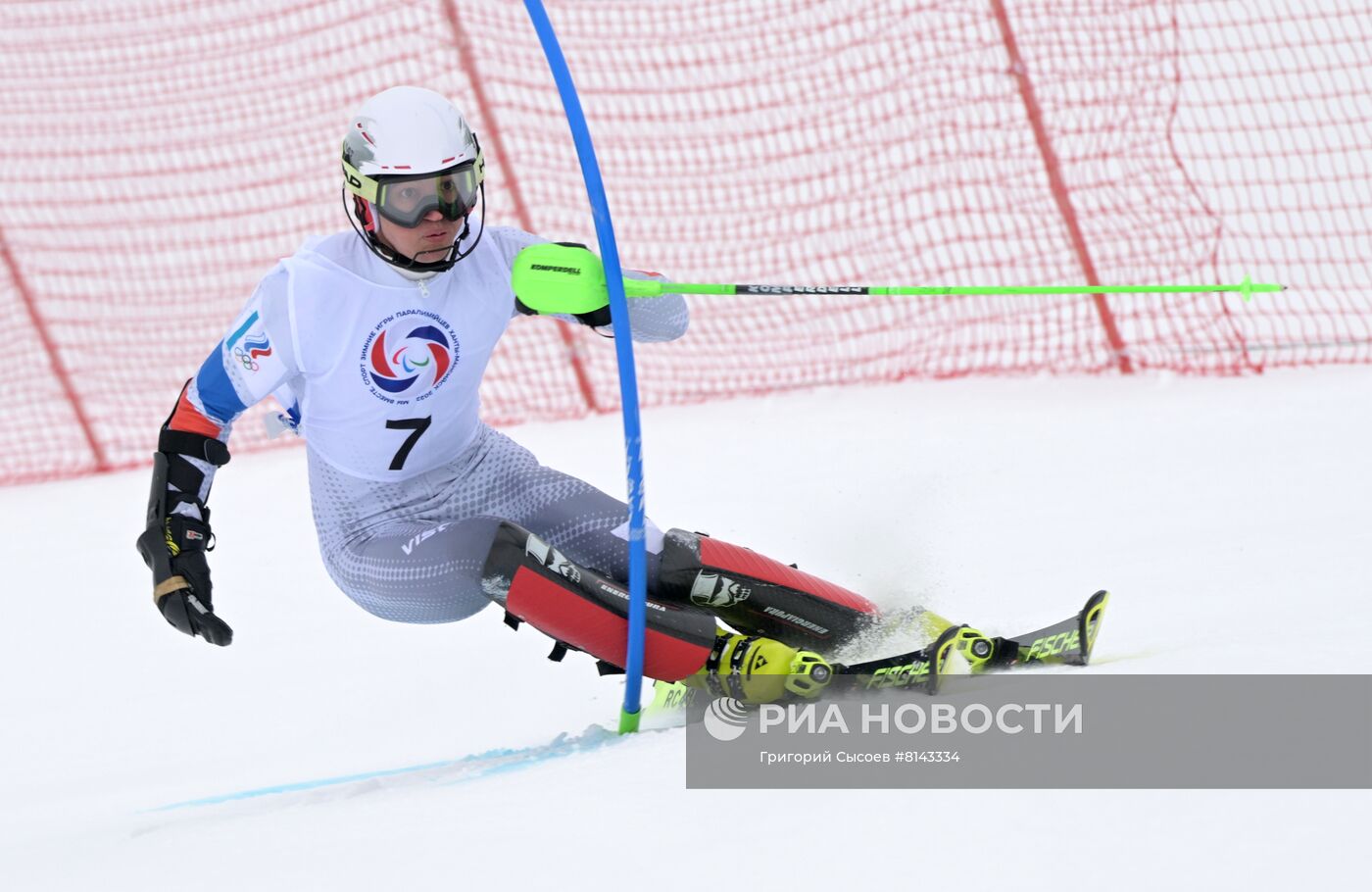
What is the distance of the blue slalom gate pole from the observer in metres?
3.20

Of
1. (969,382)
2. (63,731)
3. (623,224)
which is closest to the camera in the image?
(63,731)

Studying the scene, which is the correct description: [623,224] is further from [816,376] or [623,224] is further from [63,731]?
[63,731]

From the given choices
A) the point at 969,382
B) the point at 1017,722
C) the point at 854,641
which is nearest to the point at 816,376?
the point at 969,382

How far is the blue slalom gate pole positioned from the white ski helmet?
36cm

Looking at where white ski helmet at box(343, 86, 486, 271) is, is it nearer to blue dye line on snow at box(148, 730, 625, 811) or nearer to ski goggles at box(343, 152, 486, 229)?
ski goggles at box(343, 152, 486, 229)

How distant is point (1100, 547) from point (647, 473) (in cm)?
240

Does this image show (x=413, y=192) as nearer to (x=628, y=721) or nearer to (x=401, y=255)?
(x=401, y=255)

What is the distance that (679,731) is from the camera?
3.36 metres

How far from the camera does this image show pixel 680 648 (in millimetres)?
3506

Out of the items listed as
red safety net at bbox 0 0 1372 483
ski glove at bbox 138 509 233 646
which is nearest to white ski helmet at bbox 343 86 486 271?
ski glove at bbox 138 509 233 646
